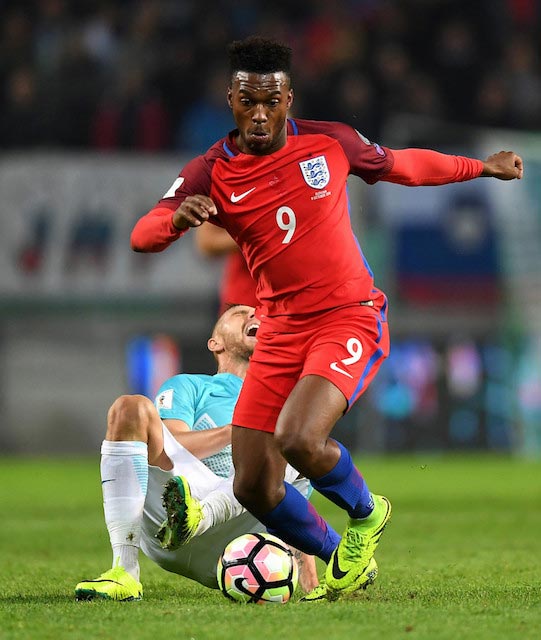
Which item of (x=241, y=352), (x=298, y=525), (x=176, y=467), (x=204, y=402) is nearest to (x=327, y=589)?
(x=298, y=525)

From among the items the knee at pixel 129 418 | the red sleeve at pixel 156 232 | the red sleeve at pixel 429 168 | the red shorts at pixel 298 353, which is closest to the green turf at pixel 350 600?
the knee at pixel 129 418

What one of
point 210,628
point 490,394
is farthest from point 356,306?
point 490,394

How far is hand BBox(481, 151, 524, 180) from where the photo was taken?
5277 mm

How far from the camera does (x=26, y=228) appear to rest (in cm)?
1741

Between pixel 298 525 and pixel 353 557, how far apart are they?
24 cm

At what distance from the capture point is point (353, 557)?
15.8ft

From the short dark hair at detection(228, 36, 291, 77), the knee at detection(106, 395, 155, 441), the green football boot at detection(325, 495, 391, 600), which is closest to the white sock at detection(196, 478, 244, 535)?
the knee at detection(106, 395, 155, 441)

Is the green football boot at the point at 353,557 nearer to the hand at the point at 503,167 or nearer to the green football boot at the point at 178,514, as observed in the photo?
the green football boot at the point at 178,514

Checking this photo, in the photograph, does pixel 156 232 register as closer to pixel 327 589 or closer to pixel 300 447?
pixel 300 447

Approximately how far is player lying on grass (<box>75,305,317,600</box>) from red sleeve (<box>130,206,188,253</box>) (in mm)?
555

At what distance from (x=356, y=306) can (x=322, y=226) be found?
1.04ft

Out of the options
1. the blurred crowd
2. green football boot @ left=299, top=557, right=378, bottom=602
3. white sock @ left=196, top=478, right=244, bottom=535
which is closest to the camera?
green football boot @ left=299, top=557, right=378, bottom=602

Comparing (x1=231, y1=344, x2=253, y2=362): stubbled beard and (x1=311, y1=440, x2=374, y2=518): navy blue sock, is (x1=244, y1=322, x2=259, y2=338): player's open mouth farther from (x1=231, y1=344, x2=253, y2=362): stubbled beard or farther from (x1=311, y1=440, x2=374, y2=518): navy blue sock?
(x1=311, y1=440, x2=374, y2=518): navy blue sock

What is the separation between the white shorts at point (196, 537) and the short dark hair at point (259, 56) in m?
1.39
